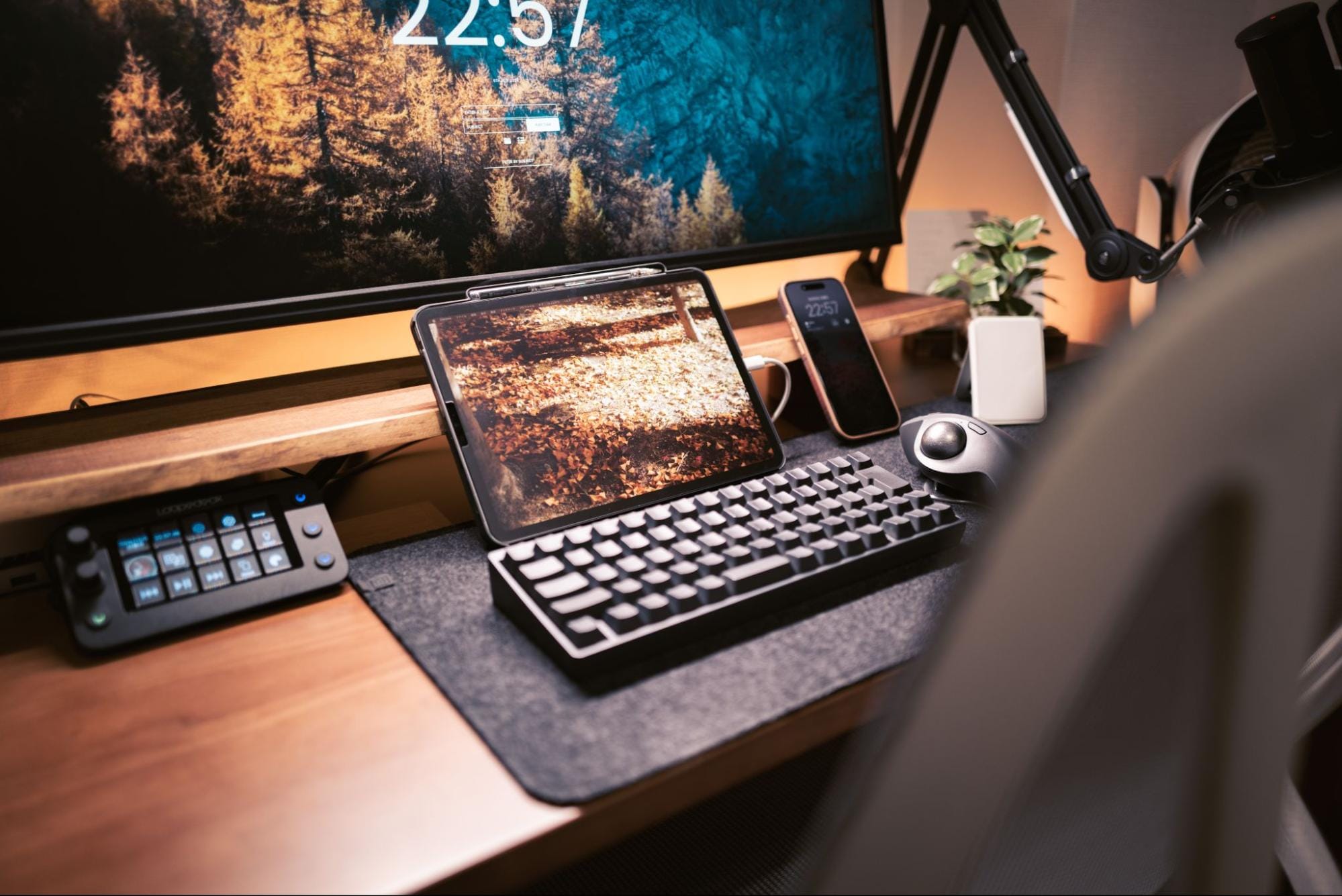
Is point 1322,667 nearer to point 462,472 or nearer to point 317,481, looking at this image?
point 462,472

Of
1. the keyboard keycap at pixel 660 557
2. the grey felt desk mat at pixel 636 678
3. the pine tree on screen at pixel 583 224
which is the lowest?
the grey felt desk mat at pixel 636 678

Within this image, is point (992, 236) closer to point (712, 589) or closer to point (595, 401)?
point (595, 401)

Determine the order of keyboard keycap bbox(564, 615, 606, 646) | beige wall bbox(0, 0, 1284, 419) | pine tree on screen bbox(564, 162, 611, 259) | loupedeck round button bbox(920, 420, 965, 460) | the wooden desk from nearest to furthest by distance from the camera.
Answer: the wooden desk, keyboard keycap bbox(564, 615, 606, 646), loupedeck round button bbox(920, 420, 965, 460), pine tree on screen bbox(564, 162, 611, 259), beige wall bbox(0, 0, 1284, 419)

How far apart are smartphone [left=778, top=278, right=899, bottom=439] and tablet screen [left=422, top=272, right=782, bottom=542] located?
114 mm

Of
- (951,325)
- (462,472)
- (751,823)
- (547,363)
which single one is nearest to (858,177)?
(951,325)

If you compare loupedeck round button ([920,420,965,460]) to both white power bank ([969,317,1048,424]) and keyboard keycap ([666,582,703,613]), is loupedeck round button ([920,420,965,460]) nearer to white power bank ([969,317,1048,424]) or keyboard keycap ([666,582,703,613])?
white power bank ([969,317,1048,424])

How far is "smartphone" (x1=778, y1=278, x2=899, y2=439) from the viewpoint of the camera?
895 mm

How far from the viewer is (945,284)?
1.13 m

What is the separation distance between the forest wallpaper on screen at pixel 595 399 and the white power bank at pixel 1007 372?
27 centimetres

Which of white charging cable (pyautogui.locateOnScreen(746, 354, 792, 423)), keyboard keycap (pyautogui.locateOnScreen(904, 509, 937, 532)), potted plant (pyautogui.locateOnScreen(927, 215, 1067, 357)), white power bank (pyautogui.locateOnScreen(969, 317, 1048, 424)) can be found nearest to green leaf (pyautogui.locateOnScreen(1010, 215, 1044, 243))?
potted plant (pyautogui.locateOnScreen(927, 215, 1067, 357))

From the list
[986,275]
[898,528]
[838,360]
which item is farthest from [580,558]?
[986,275]

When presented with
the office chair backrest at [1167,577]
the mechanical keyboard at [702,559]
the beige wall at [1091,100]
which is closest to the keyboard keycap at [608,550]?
the mechanical keyboard at [702,559]

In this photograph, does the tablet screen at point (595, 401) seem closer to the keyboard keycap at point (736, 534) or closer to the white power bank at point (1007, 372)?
the keyboard keycap at point (736, 534)

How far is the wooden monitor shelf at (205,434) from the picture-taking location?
0.60m
